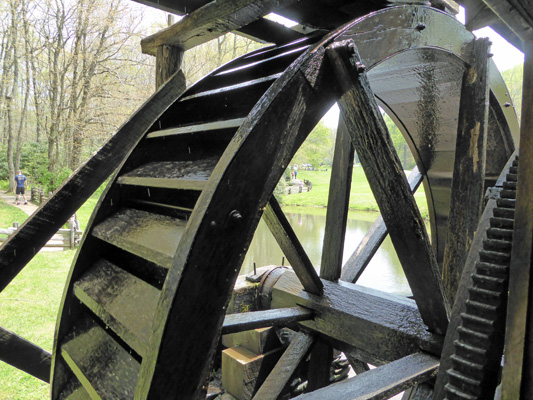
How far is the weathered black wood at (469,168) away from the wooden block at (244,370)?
1729mm

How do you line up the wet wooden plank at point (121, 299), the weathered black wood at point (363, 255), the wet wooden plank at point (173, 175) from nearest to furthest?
the wet wooden plank at point (121, 299)
the wet wooden plank at point (173, 175)
the weathered black wood at point (363, 255)

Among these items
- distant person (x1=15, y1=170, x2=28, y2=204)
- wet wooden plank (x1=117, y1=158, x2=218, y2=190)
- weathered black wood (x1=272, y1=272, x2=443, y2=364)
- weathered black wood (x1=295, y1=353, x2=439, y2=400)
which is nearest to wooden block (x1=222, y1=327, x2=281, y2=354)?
weathered black wood (x1=272, y1=272, x2=443, y2=364)

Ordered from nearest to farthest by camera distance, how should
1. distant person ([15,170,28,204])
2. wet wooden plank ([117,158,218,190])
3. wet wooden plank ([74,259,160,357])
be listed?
wet wooden plank ([74,259,160,357]), wet wooden plank ([117,158,218,190]), distant person ([15,170,28,204])

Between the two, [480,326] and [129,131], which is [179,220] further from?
[480,326]

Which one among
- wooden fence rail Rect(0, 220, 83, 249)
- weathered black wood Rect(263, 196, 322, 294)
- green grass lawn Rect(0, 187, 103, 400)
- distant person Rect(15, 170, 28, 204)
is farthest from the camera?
distant person Rect(15, 170, 28, 204)

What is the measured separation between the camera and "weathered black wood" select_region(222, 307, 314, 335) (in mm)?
2088

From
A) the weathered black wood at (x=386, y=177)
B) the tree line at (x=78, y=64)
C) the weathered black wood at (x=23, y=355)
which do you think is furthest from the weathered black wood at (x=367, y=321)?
the tree line at (x=78, y=64)

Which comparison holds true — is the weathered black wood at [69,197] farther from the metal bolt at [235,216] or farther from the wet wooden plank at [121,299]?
the metal bolt at [235,216]

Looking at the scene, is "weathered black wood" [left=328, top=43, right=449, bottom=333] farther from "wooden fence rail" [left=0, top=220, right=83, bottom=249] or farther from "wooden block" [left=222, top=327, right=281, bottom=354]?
"wooden fence rail" [left=0, top=220, right=83, bottom=249]

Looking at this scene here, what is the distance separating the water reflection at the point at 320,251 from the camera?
10742 mm

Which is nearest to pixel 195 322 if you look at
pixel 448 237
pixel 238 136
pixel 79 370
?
pixel 238 136

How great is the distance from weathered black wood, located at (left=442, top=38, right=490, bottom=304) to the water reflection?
7.18 meters

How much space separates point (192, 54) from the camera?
15.2 meters

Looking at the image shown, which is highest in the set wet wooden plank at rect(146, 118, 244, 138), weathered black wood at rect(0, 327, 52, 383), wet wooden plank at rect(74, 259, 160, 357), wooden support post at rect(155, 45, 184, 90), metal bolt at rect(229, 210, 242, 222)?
wooden support post at rect(155, 45, 184, 90)
